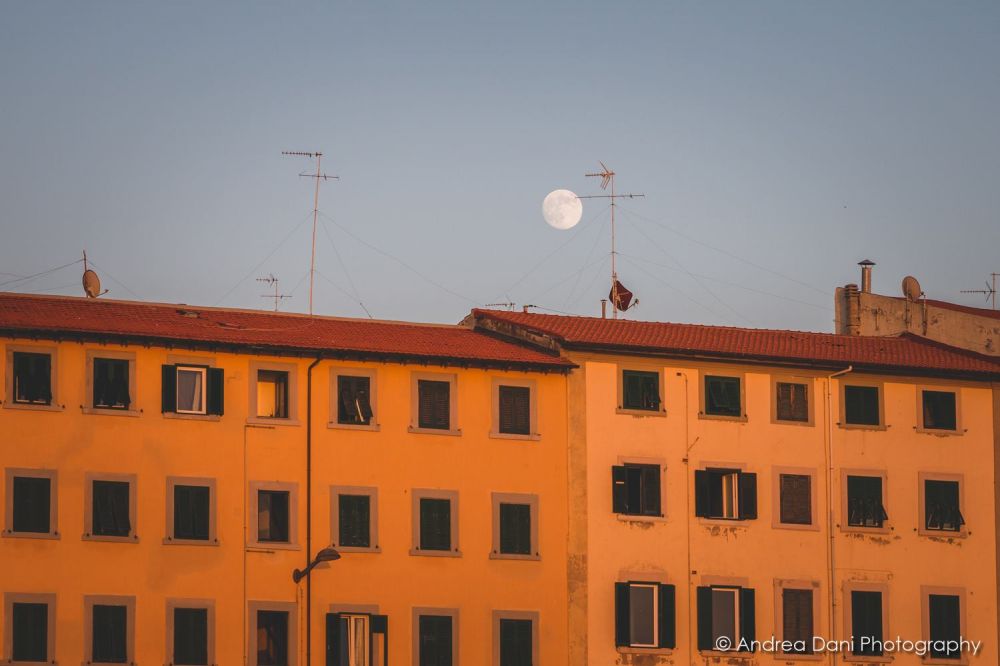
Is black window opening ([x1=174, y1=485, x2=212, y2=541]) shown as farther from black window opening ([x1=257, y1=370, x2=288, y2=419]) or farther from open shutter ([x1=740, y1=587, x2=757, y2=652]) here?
open shutter ([x1=740, y1=587, x2=757, y2=652])

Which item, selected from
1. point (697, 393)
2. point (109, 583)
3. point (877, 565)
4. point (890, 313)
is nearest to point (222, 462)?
point (109, 583)

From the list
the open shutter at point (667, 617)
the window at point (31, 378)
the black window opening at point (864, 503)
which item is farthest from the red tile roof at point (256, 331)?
the black window opening at point (864, 503)

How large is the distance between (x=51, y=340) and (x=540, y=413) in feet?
50.8

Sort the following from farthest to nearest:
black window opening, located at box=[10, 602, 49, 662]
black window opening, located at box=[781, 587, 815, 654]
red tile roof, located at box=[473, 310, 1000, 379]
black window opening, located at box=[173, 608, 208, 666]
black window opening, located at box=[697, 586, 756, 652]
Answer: red tile roof, located at box=[473, 310, 1000, 379]
black window opening, located at box=[781, 587, 815, 654]
black window opening, located at box=[697, 586, 756, 652]
black window opening, located at box=[173, 608, 208, 666]
black window opening, located at box=[10, 602, 49, 662]

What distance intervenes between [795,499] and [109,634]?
22.6m

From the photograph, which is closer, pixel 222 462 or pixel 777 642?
pixel 222 462

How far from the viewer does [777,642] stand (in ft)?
211

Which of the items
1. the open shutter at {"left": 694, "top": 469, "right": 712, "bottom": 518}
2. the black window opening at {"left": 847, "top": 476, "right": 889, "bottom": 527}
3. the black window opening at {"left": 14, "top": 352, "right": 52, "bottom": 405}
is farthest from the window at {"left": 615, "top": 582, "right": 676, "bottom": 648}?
the black window opening at {"left": 14, "top": 352, "right": 52, "bottom": 405}

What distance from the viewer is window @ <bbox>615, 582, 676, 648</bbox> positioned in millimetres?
62719

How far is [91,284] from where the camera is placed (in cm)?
6938

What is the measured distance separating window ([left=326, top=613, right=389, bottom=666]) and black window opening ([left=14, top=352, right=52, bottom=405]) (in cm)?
1077

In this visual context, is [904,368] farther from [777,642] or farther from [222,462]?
[222,462]

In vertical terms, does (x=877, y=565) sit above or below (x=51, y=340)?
below

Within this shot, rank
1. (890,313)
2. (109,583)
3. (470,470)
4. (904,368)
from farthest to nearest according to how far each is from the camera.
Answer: (890,313)
(904,368)
(470,470)
(109,583)
